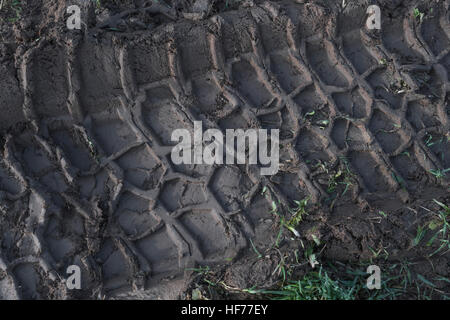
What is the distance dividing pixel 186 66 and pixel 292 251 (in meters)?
1.37

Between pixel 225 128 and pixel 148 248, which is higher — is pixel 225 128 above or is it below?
above

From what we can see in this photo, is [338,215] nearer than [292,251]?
No

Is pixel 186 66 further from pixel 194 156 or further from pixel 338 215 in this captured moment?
pixel 338 215

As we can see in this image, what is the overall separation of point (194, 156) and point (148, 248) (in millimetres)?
632

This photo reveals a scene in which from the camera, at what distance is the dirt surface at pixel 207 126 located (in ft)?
9.02

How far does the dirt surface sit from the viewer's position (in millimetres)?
2750

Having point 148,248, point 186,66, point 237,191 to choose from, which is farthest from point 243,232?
point 186,66

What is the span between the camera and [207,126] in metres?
3.12

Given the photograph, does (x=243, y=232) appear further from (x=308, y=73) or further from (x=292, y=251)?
(x=308, y=73)

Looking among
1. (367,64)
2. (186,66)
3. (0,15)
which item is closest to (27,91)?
(0,15)
